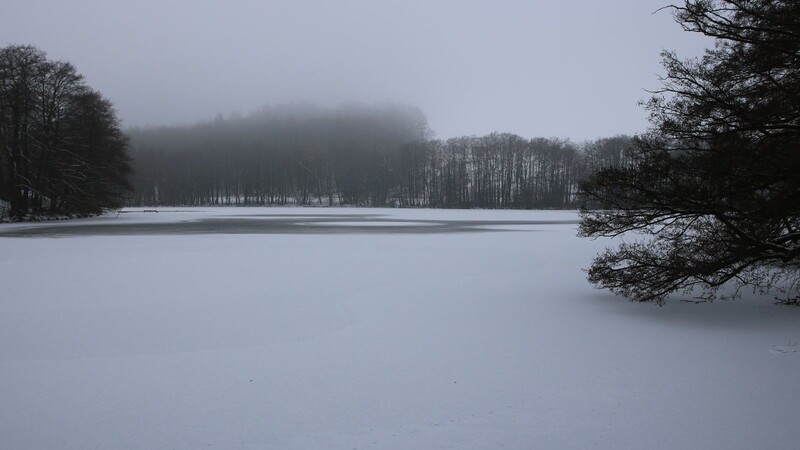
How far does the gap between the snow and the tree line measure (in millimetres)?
38643

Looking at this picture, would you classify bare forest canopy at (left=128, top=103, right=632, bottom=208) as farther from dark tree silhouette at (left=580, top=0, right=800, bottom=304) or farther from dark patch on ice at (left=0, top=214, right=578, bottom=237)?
dark tree silhouette at (left=580, top=0, right=800, bottom=304)

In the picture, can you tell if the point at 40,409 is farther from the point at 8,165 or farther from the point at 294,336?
the point at 8,165

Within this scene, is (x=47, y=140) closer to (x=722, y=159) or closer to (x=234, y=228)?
(x=234, y=228)

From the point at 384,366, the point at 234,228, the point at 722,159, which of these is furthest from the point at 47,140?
the point at 722,159

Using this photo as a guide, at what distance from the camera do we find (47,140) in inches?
1757

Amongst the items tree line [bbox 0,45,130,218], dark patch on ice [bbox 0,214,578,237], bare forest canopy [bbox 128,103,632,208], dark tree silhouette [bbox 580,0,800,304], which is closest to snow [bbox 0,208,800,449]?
dark tree silhouette [bbox 580,0,800,304]

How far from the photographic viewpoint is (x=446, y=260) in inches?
658

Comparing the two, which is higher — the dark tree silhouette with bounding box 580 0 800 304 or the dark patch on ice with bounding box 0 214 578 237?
the dark tree silhouette with bounding box 580 0 800 304

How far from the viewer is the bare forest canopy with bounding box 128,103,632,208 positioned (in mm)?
98812

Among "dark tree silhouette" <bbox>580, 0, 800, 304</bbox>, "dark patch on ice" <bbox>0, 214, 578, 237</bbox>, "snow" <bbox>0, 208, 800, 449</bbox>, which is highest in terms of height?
"dark tree silhouette" <bbox>580, 0, 800, 304</bbox>

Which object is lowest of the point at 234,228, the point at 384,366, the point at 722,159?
the point at 384,366

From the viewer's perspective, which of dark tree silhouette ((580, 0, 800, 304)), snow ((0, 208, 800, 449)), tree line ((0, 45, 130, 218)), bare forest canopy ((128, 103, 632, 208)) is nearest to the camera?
snow ((0, 208, 800, 449))

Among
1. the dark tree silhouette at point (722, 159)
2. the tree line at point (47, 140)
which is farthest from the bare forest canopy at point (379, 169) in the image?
the dark tree silhouette at point (722, 159)

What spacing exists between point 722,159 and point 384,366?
21.8 feet
